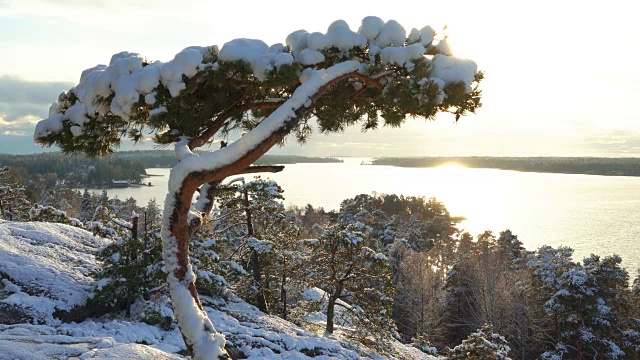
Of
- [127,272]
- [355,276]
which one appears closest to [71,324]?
[127,272]

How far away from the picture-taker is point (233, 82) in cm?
532

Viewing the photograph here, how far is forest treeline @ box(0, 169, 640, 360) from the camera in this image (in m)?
11.3

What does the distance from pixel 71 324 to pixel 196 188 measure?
6660 millimetres

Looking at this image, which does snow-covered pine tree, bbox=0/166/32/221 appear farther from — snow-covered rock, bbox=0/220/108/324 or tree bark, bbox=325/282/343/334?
tree bark, bbox=325/282/343/334

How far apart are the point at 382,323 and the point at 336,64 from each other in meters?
11.9

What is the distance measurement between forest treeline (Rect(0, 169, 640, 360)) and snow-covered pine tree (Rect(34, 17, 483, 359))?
2799 millimetres

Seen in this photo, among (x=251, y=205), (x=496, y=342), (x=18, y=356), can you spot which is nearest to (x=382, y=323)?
(x=496, y=342)

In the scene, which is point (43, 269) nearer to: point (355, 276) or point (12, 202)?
point (355, 276)

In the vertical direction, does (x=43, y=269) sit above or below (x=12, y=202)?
above

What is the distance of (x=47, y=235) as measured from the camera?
12.8m

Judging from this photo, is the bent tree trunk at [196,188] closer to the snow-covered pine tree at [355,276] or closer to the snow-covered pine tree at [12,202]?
the snow-covered pine tree at [355,276]

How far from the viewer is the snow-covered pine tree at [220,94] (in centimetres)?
494

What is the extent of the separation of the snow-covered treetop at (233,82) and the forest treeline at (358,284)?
8.77ft

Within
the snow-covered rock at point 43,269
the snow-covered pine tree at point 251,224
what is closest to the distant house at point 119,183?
the snow-covered pine tree at point 251,224
